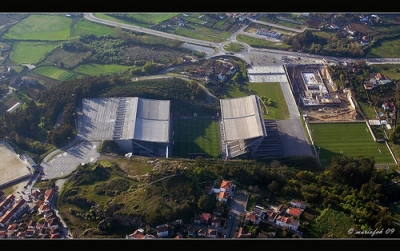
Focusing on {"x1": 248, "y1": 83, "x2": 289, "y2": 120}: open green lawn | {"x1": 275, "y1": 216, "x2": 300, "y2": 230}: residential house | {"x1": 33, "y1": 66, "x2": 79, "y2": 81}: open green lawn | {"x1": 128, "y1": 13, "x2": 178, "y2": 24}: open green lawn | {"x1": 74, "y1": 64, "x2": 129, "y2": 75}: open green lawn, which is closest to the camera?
{"x1": 275, "y1": 216, "x2": 300, "y2": 230}: residential house

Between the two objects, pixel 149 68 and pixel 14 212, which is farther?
pixel 149 68

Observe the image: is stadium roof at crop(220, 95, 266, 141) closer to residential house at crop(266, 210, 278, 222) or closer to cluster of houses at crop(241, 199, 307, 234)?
cluster of houses at crop(241, 199, 307, 234)

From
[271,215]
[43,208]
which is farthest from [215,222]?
[43,208]

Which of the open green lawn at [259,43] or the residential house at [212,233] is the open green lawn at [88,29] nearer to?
the open green lawn at [259,43]

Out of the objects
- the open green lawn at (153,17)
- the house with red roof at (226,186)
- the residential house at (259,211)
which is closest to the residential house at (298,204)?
the residential house at (259,211)

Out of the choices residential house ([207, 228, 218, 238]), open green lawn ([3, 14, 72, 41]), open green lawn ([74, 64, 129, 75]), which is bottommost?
residential house ([207, 228, 218, 238])

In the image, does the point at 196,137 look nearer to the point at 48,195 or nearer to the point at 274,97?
the point at 274,97

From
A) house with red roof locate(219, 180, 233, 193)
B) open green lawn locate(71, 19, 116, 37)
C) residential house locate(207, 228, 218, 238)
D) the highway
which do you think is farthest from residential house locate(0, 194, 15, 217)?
open green lawn locate(71, 19, 116, 37)
